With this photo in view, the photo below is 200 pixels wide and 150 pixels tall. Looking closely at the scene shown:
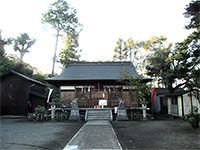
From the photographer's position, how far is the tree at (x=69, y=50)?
24.1 metres

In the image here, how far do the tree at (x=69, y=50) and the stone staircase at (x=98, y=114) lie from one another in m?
14.4

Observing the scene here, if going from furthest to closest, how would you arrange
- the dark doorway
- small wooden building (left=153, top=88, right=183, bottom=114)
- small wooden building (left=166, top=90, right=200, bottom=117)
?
small wooden building (left=153, top=88, right=183, bottom=114) < the dark doorway < small wooden building (left=166, top=90, right=200, bottom=117)

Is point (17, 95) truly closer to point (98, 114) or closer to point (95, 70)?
point (95, 70)

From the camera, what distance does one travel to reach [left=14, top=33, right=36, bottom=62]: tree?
106 ft

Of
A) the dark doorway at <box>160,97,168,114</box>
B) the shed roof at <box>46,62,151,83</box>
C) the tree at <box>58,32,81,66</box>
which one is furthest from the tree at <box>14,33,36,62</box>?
the dark doorway at <box>160,97,168,114</box>

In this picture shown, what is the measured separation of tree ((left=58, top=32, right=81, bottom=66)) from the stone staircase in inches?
565

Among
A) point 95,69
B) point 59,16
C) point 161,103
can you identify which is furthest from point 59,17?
point 161,103

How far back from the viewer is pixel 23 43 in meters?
32.7

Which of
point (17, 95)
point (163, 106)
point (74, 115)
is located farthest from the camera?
point (163, 106)

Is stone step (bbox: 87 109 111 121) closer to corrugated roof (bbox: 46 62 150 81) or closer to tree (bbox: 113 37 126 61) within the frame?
corrugated roof (bbox: 46 62 150 81)

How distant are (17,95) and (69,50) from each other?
41.7ft

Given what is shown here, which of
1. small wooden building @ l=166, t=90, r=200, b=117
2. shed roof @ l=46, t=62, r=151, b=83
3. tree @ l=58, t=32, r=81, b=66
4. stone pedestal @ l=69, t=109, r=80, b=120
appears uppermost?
tree @ l=58, t=32, r=81, b=66

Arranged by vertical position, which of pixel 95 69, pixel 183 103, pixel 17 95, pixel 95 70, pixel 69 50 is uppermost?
pixel 69 50

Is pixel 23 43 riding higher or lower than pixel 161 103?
higher
